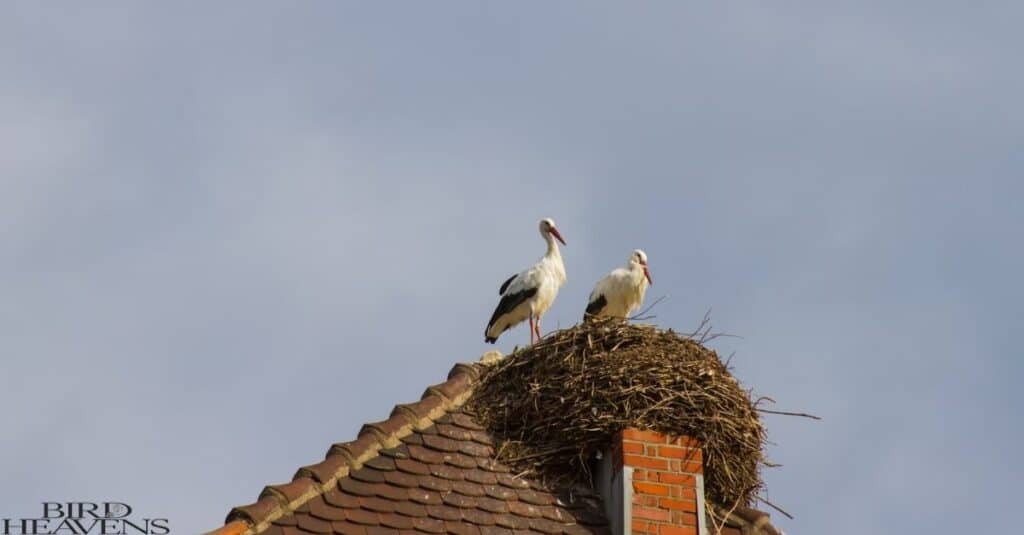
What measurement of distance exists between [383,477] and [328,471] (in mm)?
296

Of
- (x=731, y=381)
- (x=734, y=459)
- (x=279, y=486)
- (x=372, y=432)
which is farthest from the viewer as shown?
(x=731, y=381)

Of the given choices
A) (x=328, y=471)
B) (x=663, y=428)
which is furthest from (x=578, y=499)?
(x=328, y=471)

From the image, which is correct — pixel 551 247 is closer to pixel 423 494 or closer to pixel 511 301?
pixel 511 301

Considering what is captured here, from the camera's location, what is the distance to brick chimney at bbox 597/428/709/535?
336 inches

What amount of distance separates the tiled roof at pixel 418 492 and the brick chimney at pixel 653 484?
19 centimetres

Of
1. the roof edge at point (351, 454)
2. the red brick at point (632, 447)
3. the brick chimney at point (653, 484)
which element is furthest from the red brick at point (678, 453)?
the roof edge at point (351, 454)

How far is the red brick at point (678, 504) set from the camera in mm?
8664

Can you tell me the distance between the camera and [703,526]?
8.59m

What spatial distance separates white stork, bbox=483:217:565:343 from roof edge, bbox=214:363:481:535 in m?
5.28

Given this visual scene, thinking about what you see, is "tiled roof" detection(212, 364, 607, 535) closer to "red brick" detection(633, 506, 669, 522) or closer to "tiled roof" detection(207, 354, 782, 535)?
"tiled roof" detection(207, 354, 782, 535)

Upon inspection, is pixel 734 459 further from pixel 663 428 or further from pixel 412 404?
pixel 412 404

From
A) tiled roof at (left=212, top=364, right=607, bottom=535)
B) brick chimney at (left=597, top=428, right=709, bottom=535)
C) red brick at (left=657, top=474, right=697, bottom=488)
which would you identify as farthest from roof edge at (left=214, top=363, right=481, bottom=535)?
red brick at (left=657, top=474, right=697, bottom=488)

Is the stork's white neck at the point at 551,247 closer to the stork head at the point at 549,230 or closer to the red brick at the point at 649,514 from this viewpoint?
the stork head at the point at 549,230

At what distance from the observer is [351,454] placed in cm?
880
